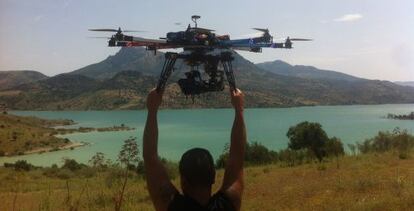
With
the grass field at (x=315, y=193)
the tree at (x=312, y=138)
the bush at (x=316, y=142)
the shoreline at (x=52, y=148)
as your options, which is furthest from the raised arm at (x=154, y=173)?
the shoreline at (x=52, y=148)

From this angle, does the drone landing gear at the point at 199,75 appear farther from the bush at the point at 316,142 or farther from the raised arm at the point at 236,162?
the bush at the point at 316,142

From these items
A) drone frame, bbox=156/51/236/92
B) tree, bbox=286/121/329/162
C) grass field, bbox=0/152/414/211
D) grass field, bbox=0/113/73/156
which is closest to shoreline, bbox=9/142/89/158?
grass field, bbox=0/113/73/156

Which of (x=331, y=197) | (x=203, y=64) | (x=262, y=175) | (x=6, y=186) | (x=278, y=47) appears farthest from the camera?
(x=6, y=186)

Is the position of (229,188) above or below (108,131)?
above

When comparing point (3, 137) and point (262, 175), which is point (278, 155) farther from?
point (3, 137)

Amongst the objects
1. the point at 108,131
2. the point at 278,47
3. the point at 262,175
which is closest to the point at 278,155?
the point at 262,175

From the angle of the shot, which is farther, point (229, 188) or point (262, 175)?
point (262, 175)

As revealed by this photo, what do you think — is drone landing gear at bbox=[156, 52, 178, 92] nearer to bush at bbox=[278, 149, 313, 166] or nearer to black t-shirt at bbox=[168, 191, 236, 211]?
black t-shirt at bbox=[168, 191, 236, 211]
